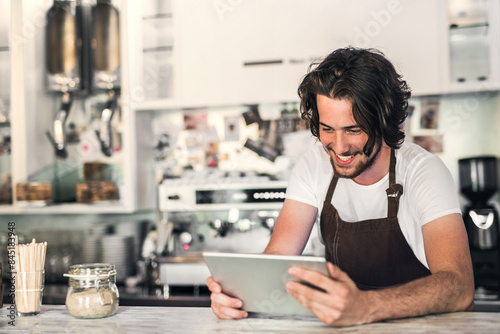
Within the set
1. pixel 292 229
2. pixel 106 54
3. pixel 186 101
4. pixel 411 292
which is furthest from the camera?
pixel 106 54

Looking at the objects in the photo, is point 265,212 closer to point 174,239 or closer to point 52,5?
point 174,239

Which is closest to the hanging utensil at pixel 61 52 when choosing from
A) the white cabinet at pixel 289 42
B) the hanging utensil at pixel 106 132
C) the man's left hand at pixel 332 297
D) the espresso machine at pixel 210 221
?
the hanging utensil at pixel 106 132

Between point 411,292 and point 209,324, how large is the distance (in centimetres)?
50

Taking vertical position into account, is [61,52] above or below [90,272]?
above

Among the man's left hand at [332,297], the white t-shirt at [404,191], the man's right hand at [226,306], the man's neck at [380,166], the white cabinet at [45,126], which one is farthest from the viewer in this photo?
the white cabinet at [45,126]

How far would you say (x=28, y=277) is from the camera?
148 cm

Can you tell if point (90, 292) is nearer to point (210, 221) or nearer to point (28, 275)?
point (28, 275)

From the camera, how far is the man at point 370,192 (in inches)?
62.0

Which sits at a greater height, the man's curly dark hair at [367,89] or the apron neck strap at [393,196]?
the man's curly dark hair at [367,89]

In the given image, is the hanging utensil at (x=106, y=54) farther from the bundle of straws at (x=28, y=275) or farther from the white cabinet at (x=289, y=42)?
the bundle of straws at (x=28, y=275)

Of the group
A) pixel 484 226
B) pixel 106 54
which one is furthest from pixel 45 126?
pixel 484 226

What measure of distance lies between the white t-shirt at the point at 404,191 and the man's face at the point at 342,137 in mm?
136

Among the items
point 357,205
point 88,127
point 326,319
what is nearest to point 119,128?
point 88,127

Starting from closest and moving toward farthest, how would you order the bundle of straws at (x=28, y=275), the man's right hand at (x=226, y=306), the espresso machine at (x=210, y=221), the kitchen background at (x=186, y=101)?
1. the man's right hand at (x=226, y=306)
2. the bundle of straws at (x=28, y=275)
3. the kitchen background at (x=186, y=101)
4. the espresso machine at (x=210, y=221)
